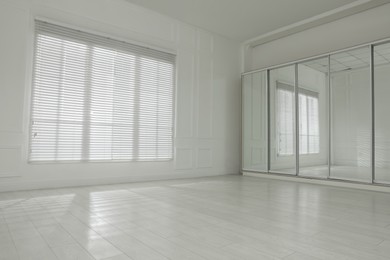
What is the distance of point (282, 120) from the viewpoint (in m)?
6.29

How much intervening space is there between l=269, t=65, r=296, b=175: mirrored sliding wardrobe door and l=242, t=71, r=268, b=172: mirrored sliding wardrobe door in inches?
8.3

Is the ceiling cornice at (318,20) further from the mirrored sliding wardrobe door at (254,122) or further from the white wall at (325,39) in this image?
the mirrored sliding wardrobe door at (254,122)

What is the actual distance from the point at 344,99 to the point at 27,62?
5591 millimetres

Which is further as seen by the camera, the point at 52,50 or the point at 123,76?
the point at 123,76

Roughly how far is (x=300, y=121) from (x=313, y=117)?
0.29m

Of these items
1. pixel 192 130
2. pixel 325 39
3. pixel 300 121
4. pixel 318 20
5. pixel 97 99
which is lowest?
pixel 192 130

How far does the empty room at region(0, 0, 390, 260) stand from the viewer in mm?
2396

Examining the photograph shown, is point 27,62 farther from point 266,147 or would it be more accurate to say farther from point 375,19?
point 375,19

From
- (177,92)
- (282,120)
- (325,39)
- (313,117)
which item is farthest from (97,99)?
(325,39)

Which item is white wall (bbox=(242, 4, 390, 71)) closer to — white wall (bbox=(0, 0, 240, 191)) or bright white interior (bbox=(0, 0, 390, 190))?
bright white interior (bbox=(0, 0, 390, 190))

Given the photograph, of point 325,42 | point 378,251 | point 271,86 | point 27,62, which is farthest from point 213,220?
point 325,42

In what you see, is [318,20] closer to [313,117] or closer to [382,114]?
[313,117]

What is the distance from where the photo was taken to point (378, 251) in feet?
6.68

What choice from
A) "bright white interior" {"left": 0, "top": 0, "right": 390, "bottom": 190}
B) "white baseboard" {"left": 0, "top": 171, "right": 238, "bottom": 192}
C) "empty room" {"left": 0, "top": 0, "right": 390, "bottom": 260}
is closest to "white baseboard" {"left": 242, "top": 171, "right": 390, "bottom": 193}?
"empty room" {"left": 0, "top": 0, "right": 390, "bottom": 260}
